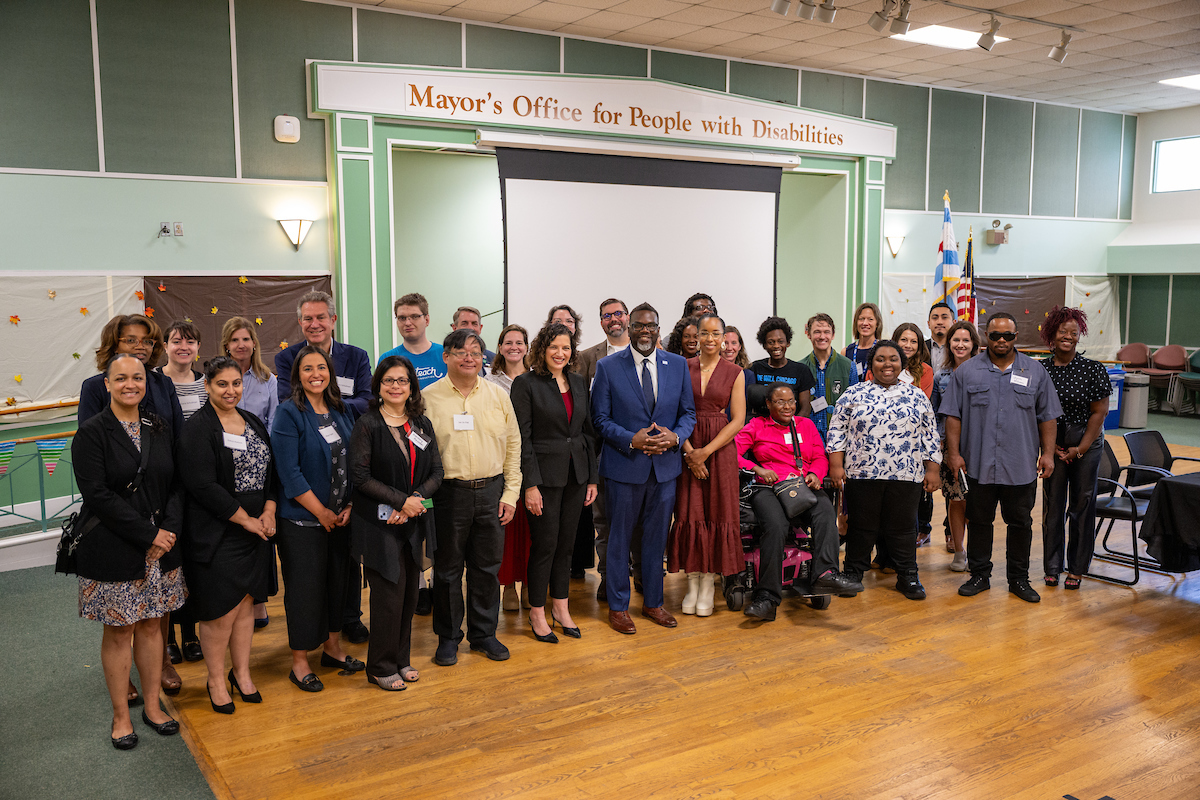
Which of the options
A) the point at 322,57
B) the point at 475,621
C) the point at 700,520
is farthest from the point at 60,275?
the point at 700,520

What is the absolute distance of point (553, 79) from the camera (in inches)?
311

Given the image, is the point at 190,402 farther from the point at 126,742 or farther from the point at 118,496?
the point at 126,742

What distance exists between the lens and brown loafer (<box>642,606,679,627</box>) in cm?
441

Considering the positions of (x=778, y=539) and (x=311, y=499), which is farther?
(x=778, y=539)

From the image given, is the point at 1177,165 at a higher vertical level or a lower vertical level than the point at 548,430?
higher

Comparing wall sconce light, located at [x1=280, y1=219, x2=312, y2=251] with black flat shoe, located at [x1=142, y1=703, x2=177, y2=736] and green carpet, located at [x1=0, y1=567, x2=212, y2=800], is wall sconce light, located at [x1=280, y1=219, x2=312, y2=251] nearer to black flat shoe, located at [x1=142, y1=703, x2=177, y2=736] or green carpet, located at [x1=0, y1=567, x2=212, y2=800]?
green carpet, located at [x1=0, y1=567, x2=212, y2=800]

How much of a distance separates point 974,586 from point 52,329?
6310 mm

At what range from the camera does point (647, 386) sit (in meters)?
4.29

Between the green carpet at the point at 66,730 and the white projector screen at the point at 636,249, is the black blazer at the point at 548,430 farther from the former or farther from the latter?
the white projector screen at the point at 636,249

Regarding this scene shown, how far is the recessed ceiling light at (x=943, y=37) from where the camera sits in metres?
8.21

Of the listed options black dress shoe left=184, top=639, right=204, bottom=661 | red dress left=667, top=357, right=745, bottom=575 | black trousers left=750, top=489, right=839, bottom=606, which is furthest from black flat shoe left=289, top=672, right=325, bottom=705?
black trousers left=750, top=489, right=839, bottom=606

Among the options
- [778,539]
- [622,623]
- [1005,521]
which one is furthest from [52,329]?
[1005,521]

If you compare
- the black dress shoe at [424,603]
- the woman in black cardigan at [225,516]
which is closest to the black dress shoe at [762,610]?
the black dress shoe at [424,603]

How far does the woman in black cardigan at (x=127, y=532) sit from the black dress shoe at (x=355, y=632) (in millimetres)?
1019
